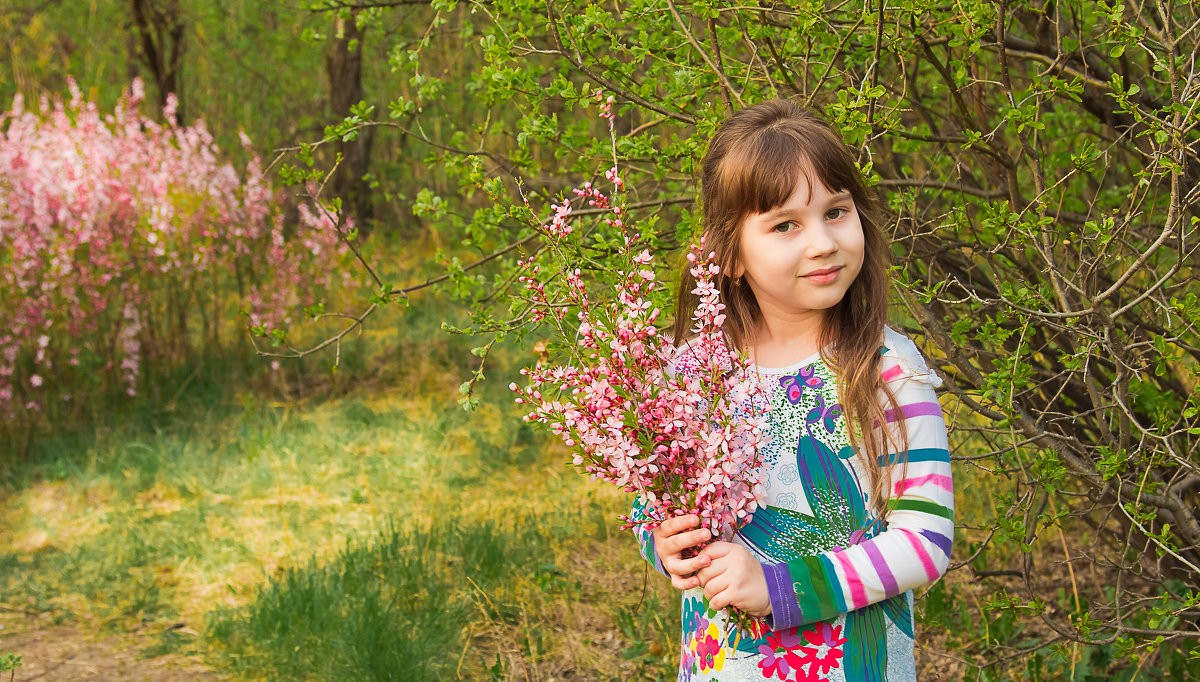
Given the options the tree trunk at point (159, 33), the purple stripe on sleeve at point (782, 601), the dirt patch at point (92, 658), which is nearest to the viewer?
the purple stripe on sleeve at point (782, 601)

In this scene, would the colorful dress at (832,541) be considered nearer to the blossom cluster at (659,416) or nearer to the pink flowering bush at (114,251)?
the blossom cluster at (659,416)

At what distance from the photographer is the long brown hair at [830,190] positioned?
167cm

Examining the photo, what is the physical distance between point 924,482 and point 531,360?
4.95 metres

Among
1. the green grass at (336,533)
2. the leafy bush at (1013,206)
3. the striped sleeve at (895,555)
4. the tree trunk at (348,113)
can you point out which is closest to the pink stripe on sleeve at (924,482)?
the striped sleeve at (895,555)

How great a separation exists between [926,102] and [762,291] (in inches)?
79.0

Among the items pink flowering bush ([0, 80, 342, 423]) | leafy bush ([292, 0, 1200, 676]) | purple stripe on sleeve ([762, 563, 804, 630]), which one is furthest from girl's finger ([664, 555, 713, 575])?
pink flowering bush ([0, 80, 342, 423])

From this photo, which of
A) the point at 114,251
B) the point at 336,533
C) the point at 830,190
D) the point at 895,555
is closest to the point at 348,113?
the point at 114,251

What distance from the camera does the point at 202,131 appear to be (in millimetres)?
6797

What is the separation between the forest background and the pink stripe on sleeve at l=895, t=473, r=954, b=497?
576 mm

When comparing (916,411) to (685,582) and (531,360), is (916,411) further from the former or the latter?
(531,360)

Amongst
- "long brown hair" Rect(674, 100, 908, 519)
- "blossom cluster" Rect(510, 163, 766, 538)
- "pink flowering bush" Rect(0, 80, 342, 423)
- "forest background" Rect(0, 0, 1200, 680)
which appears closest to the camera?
"blossom cluster" Rect(510, 163, 766, 538)

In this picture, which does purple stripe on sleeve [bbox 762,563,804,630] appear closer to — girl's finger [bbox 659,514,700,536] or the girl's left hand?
the girl's left hand

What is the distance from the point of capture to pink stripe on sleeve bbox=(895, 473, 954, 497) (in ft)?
5.23

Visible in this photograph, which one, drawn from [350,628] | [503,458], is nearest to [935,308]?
[350,628]
